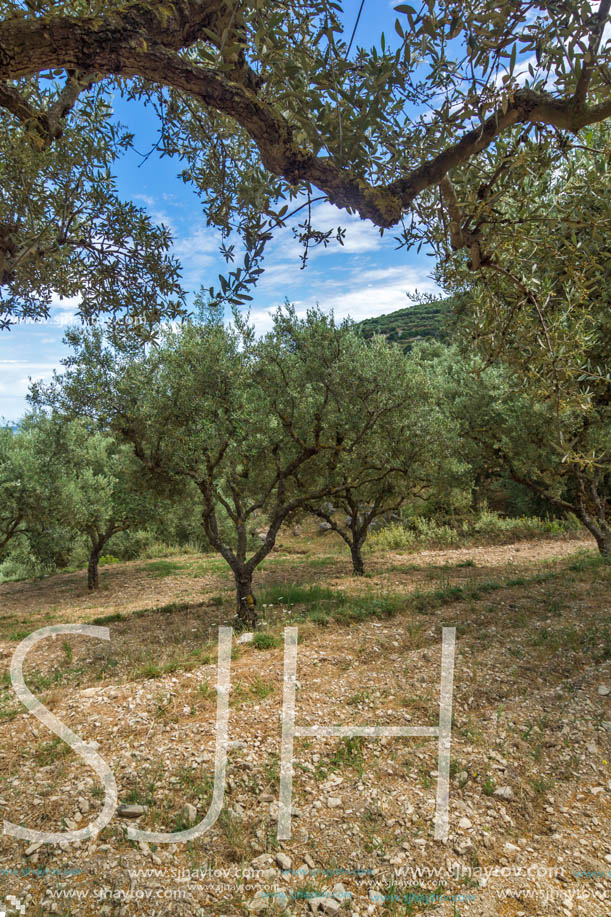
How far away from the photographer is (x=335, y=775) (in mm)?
4445

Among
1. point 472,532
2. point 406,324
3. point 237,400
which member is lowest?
point 472,532

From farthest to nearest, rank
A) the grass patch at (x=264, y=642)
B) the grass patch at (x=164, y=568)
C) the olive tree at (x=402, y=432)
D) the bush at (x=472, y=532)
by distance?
the bush at (x=472, y=532)
the grass patch at (x=164, y=568)
the olive tree at (x=402, y=432)
the grass patch at (x=264, y=642)

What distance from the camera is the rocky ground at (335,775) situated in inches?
124

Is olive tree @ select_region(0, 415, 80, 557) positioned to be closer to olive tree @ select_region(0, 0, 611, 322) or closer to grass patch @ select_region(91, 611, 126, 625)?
grass patch @ select_region(91, 611, 126, 625)

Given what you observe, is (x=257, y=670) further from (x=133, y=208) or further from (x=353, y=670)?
(x=133, y=208)

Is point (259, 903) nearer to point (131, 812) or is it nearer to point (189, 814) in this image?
point (189, 814)

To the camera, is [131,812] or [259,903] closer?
[259,903]

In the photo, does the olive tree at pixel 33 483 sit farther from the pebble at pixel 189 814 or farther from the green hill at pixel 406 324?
the green hill at pixel 406 324

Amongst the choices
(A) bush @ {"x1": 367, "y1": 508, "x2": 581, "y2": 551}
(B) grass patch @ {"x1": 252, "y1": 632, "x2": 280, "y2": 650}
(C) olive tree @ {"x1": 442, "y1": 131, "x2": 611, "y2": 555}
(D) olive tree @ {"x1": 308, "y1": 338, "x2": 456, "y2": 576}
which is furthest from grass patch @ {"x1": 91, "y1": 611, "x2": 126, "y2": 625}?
(A) bush @ {"x1": 367, "y1": 508, "x2": 581, "y2": 551}

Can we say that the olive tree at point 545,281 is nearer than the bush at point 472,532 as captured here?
Yes

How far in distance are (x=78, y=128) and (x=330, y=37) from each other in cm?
335

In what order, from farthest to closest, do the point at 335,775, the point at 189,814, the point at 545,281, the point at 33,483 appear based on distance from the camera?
the point at 33,483, the point at 335,775, the point at 189,814, the point at 545,281

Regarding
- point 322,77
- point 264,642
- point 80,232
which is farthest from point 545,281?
point 264,642

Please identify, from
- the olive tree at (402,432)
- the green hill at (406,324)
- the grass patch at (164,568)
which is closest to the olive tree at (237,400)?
the olive tree at (402,432)
